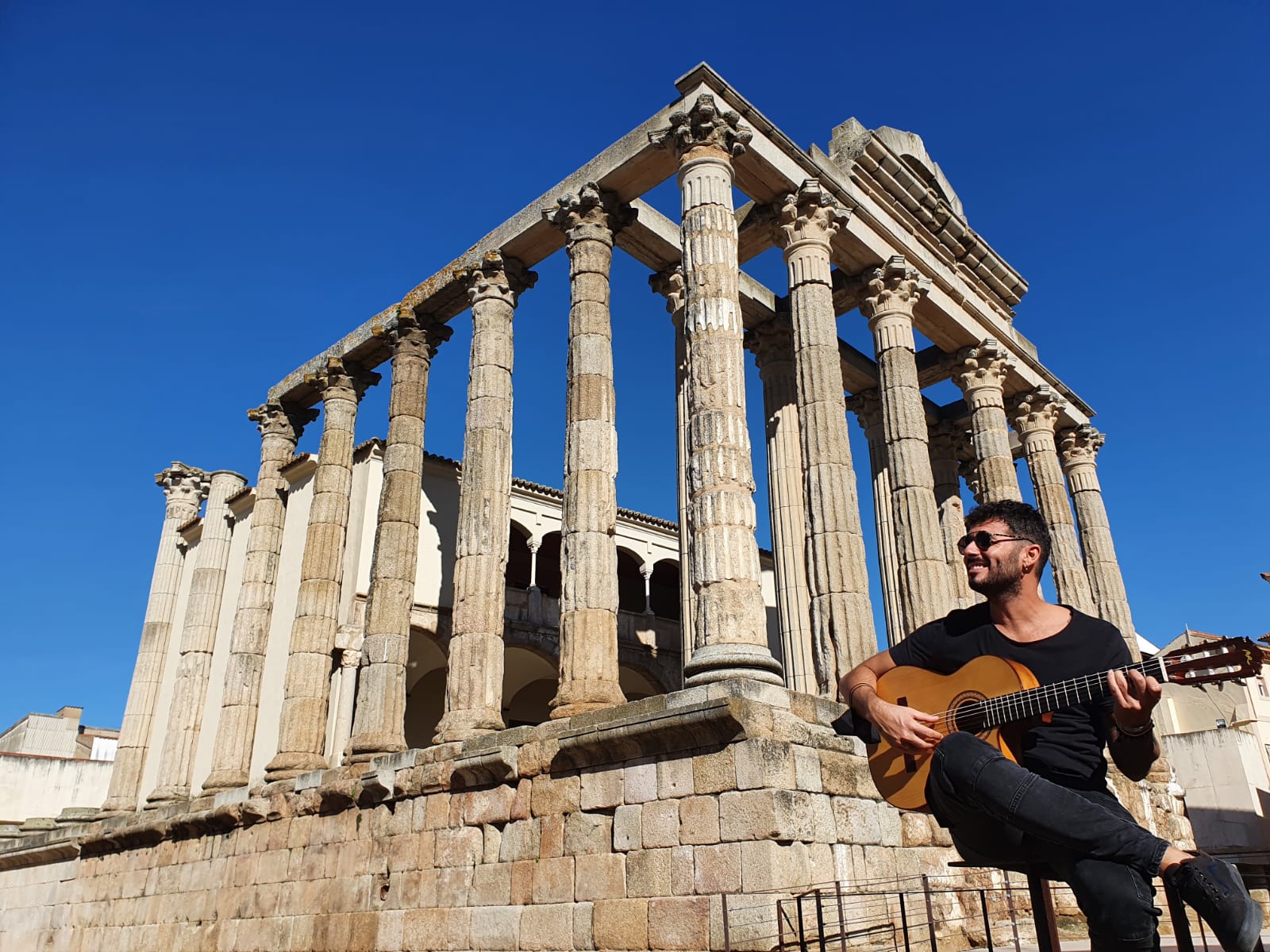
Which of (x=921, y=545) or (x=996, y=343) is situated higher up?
(x=996, y=343)

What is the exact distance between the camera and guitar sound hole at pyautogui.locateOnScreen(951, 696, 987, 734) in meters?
3.15

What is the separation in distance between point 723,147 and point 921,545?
21.1 feet

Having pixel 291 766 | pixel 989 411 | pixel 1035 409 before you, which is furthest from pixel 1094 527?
pixel 291 766

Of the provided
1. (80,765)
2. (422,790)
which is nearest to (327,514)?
(422,790)

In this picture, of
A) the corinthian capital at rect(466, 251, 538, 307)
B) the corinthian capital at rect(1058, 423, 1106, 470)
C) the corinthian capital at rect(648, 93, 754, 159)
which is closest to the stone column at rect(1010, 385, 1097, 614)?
the corinthian capital at rect(1058, 423, 1106, 470)

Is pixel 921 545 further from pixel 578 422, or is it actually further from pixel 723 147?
pixel 723 147

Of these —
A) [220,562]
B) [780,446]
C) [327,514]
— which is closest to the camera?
[780,446]

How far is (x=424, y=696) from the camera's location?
2253cm

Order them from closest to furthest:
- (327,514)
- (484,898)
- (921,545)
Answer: (484,898) → (921,545) → (327,514)

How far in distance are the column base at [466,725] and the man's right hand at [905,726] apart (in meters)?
10.4

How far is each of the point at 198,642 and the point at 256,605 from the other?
2.96 meters

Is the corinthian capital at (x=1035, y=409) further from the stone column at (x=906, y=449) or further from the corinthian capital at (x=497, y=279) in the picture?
the corinthian capital at (x=497, y=279)

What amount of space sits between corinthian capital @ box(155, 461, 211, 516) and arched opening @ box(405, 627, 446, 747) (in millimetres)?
7322

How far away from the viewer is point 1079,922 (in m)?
11.2
